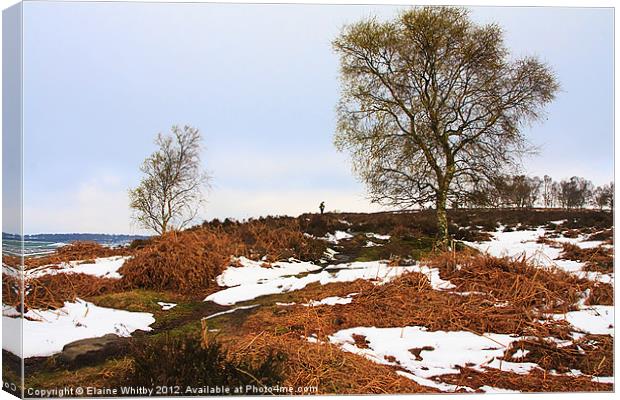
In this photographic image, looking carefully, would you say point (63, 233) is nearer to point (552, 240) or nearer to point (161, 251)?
point (161, 251)

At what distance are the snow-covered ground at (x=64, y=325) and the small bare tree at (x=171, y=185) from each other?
2.90 ft

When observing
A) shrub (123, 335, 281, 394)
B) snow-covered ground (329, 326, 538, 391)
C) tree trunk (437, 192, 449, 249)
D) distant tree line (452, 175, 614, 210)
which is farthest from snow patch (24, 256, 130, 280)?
distant tree line (452, 175, 614, 210)

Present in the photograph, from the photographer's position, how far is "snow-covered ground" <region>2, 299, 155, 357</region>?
18.5ft

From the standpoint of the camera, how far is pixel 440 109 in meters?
6.17

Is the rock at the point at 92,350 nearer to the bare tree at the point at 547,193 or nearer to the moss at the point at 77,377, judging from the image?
the moss at the point at 77,377

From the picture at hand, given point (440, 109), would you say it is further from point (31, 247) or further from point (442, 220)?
point (31, 247)

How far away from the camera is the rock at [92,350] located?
5.61 metres

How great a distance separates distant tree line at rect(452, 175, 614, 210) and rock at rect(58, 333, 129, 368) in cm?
344

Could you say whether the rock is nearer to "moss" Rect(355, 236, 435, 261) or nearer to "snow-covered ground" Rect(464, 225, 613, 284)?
"moss" Rect(355, 236, 435, 261)

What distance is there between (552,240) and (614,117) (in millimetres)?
1339

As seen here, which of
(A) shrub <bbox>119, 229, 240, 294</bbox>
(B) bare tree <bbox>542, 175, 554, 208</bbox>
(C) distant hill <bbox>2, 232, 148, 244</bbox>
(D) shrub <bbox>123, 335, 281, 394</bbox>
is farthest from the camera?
(B) bare tree <bbox>542, 175, 554, 208</bbox>

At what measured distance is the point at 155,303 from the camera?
5996 millimetres

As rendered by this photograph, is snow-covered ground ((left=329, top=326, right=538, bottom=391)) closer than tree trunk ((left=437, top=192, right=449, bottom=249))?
Yes

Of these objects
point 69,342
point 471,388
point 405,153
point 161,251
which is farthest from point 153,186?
point 471,388
